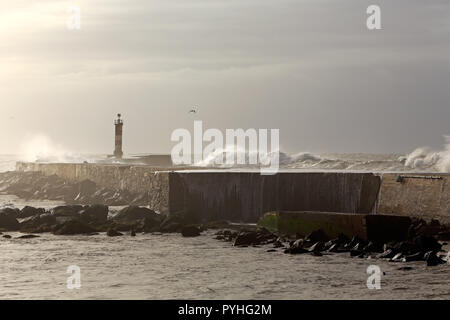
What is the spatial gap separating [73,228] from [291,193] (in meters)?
5.18

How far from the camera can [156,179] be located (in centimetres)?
2142

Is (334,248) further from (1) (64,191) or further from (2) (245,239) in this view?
(1) (64,191)

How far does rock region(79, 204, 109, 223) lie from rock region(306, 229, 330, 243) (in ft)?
20.4

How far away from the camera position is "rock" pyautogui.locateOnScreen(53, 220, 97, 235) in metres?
17.3

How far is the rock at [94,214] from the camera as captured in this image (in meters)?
19.2

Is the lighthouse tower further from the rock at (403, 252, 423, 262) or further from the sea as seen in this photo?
the rock at (403, 252, 423, 262)

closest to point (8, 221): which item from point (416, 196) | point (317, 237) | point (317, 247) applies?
point (317, 237)

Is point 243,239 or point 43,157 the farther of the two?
point 43,157

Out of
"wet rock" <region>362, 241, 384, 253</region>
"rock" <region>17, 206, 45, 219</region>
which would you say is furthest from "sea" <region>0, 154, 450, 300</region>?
"rock" <region>17, 206, 45, 219</region>

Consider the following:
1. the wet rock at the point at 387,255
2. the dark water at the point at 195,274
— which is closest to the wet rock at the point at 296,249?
the dark water at the point at 195,274

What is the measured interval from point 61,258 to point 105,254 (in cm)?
86

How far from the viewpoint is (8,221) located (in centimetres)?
1850

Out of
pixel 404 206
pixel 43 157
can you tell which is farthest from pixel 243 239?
pixel 43 157

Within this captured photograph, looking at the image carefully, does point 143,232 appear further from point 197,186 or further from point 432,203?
point 432,203
